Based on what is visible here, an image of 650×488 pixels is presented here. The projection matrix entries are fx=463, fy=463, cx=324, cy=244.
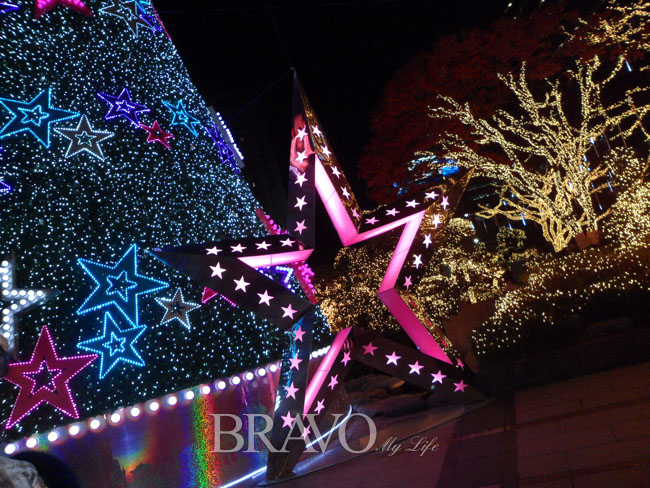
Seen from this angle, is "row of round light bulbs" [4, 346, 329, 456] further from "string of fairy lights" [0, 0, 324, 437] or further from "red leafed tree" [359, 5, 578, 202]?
"red leafed tree" [359, 5, 578, 202]

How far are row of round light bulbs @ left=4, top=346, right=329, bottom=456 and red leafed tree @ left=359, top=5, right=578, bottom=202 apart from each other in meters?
12.4

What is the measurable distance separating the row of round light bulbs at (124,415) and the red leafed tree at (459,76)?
1237 cm

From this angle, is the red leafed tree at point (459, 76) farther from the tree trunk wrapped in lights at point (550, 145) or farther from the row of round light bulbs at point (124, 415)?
the row of round light bulbs at point (124, 415)

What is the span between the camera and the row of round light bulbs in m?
4.73

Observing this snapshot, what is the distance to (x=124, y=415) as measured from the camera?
546 centimetres

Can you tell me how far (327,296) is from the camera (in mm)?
20172

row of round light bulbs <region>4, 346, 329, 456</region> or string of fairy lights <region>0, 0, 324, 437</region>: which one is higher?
string of fairy lights <region>0, 0, 324, 437</region>

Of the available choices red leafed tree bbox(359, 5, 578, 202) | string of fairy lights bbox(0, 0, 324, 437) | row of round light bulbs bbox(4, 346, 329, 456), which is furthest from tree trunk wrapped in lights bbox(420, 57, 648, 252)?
row of round light bulbs bbox(4, 346, 329, 456)

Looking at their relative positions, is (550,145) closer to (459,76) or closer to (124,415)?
(459,76)

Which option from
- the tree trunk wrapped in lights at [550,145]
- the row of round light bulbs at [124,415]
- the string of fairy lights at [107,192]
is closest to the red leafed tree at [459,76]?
the tree trunk wrapped in lights at [550,145]

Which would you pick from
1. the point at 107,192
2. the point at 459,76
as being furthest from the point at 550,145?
the point at 107,192

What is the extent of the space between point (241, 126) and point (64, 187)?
26399mm

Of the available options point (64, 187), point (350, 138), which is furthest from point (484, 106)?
point (64, 187)

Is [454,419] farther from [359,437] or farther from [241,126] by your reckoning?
[241,126]
